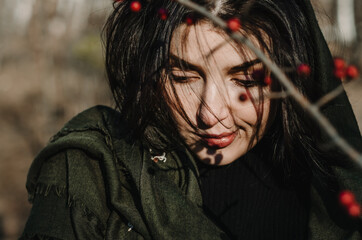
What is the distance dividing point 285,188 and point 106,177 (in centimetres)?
76

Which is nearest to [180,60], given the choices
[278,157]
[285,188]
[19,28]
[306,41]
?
[306,41]

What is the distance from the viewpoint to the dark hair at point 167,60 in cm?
133

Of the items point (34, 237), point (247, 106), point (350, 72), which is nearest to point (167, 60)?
point (247, 106)

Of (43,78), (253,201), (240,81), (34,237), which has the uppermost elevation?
(43,78)

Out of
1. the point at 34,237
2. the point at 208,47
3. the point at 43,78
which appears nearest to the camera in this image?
the point at 208,47

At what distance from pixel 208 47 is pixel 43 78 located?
6.09m

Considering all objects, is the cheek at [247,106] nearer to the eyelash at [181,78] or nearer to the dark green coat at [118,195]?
the eyelash at [181,78]

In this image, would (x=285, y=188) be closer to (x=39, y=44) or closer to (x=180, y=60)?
(x=180, y=60)

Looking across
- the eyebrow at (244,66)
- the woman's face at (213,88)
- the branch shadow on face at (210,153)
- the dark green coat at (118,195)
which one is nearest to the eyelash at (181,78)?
the woman's face at (213,88)

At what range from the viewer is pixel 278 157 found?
5.37 ft

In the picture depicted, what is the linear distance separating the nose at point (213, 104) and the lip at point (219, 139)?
0.07 m

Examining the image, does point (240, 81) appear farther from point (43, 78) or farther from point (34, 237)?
point (43, 78)

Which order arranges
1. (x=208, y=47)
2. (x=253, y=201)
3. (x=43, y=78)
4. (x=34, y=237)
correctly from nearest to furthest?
(x=208, y=47) < (x=34, y=237) < (x=253, y=201) < (x=43, y=78)

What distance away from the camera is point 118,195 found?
4.74 ft
